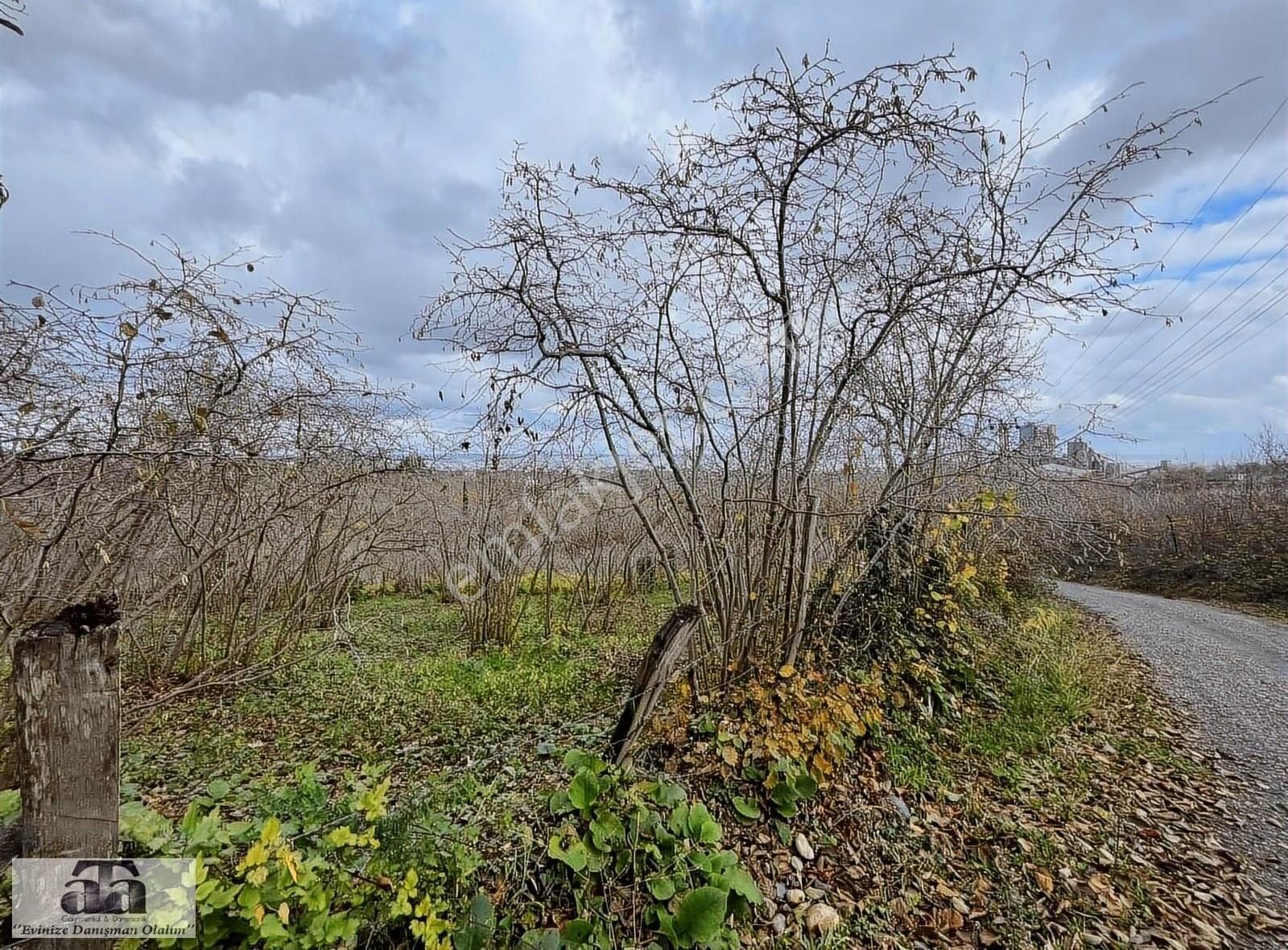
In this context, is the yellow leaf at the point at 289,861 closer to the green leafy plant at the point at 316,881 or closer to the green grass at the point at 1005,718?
the green leafy plant at the point at 316,881

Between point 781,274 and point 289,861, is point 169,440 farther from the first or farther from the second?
point 781,274

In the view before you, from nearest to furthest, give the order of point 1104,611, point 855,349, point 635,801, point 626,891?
1. point 626,891
2. point 635,801
3. point 855,349
4. point 1104,611

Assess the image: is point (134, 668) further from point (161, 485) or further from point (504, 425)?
point (504, 425)

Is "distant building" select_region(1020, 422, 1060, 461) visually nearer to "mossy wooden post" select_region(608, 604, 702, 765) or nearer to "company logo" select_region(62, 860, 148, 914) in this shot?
"mossy wooden post" select_region(608, 604, 702, 765)

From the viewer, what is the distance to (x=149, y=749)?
10.0 ft

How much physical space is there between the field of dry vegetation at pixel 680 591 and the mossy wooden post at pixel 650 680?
0.02 metres

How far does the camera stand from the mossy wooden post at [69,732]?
1182 mm

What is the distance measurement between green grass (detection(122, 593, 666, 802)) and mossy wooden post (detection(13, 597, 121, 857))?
4.09ft

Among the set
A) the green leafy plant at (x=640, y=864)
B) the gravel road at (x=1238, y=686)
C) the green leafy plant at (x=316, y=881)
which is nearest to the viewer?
the green leafy plant at (x=316, y=881)

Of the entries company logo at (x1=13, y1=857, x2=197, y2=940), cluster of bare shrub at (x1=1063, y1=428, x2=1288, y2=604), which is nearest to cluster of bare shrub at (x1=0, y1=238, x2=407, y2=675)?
company logo at (x1=13, y1=857, x2=197, y2=940)

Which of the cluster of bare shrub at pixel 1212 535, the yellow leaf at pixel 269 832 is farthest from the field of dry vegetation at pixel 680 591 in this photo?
the cluster of bare shrub at pixel 1212 535

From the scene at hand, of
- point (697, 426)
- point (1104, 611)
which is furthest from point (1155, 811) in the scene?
point (1104, 611)

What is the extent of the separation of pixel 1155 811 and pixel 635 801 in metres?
2.96

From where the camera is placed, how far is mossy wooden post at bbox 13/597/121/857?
46.5 inches
